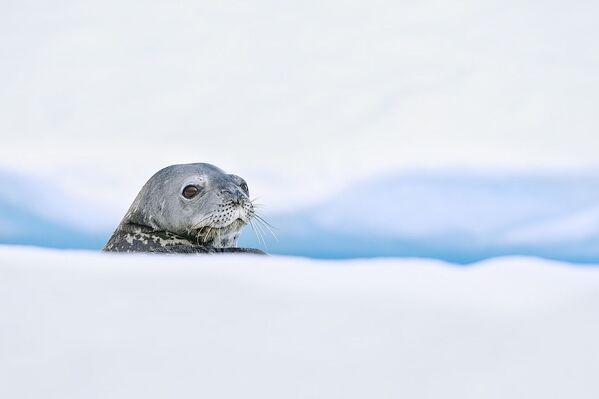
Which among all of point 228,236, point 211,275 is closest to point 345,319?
point 211,275

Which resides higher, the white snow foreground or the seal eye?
the seal eye

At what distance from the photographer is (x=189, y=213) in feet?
25.6

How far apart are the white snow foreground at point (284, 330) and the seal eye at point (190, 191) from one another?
4615 mm

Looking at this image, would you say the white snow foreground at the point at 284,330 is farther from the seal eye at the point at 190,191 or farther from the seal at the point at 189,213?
the seal eye at the point at 190,191

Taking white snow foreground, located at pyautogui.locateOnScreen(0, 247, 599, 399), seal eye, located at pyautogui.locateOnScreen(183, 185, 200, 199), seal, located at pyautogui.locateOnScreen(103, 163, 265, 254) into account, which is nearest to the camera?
white snow foreground, located at pyautogui.locateOnScreen(0, 247, 599, 399)

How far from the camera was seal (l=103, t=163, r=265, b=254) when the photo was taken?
7.69m

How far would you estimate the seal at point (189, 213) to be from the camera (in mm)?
7691

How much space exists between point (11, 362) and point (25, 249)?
73 centimetres

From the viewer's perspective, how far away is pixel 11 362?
2.64 m

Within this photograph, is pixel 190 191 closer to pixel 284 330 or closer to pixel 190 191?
pixel 190 191

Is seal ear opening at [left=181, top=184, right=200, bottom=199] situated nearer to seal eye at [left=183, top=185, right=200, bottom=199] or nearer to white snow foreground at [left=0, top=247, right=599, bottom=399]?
seal eye at [left=183, top=185, right=200, bottom=199]

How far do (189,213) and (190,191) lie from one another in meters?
0.20

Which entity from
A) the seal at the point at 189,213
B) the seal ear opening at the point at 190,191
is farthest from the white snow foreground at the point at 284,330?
the seal ear opening at the point at 190,191

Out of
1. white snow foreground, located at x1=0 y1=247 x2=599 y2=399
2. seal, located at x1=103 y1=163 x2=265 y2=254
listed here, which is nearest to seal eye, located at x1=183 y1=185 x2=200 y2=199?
seal, located at x1=103 y1=163 x2=265 y2=254
